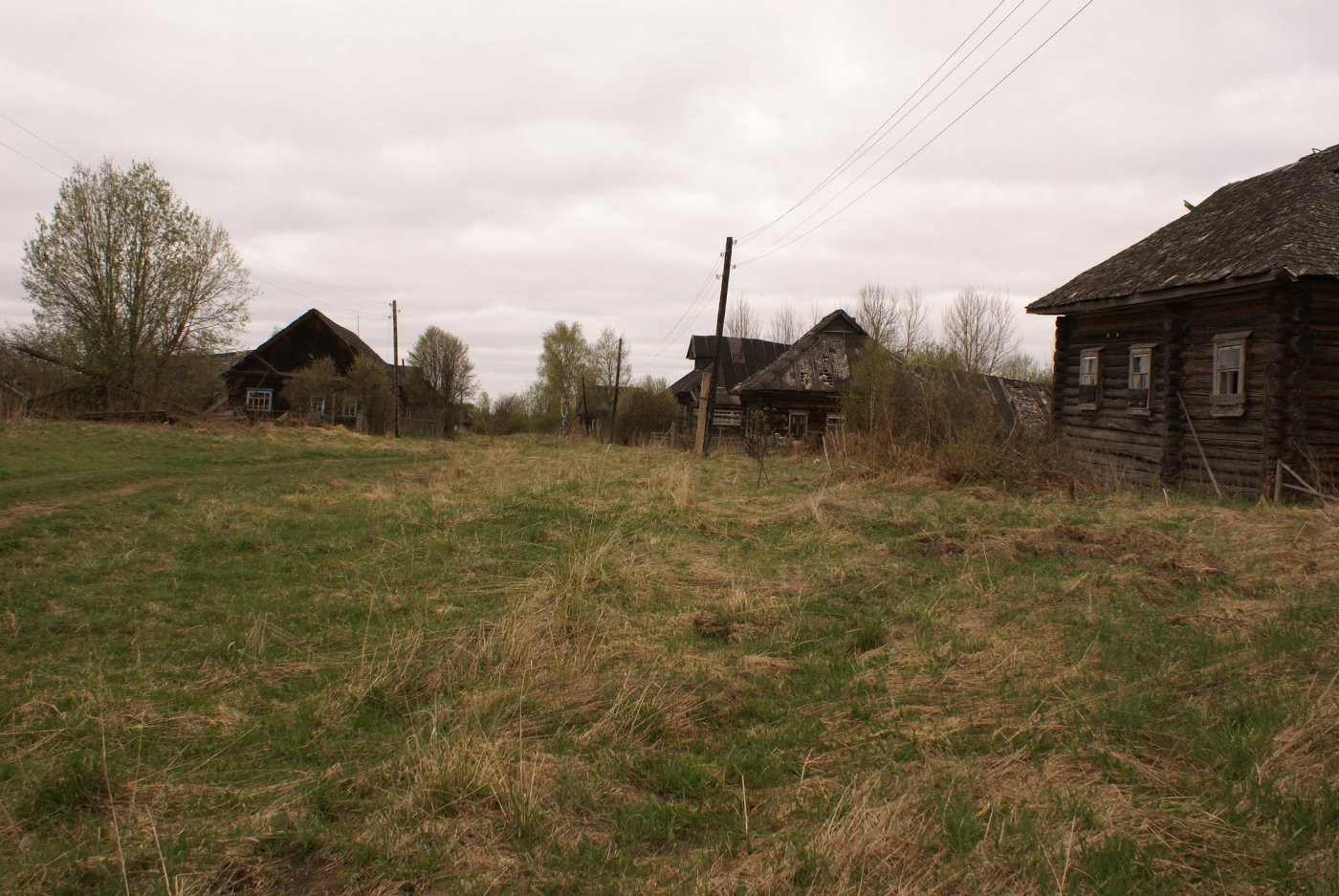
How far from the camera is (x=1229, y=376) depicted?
1614 centimetres

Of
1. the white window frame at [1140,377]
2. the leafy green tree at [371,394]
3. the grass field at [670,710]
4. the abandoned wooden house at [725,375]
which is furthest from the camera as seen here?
the abandoned wooden house at [725,375]

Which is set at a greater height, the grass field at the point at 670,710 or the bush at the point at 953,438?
the bush at the point at 953,438

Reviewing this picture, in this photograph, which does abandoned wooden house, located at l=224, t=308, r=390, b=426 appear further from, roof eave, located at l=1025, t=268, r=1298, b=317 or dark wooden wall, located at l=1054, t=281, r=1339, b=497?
dark wooden wall, located at l=1054, t=281, r=1339, b=497

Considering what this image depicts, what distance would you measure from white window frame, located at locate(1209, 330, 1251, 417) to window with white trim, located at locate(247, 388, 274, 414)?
→ 1733 inches

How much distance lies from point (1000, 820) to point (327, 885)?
8.43ft

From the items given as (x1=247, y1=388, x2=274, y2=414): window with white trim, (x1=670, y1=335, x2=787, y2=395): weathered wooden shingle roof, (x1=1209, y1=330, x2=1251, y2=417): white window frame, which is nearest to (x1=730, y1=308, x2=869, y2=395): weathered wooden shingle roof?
(x1=670, y1=335, x2=787, y2=395): weathered wooden shingle roof

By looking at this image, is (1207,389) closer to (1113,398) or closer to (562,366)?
(1113,398)

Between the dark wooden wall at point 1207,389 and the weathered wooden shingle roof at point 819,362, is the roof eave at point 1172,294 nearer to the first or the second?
the dark wooden wall at point 1207,389

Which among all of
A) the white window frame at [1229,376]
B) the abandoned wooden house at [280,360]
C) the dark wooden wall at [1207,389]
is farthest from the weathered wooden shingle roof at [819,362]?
the abandoned wooden house at [280,360]

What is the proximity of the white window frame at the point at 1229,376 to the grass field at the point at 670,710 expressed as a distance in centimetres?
654

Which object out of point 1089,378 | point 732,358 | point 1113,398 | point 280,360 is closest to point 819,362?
point 732,358

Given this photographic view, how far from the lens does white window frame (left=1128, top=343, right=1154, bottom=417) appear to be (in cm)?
1816

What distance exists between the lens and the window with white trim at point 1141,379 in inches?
716

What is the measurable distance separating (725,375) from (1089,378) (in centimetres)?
2988
